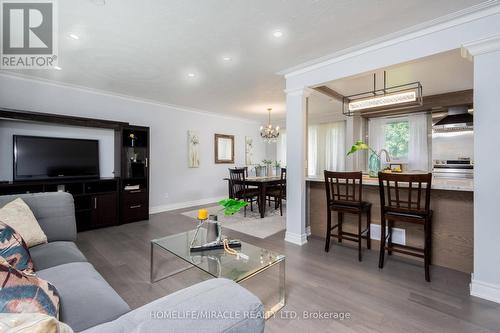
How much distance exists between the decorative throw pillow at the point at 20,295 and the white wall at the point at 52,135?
13.2 feet

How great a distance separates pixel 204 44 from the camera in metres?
2.67

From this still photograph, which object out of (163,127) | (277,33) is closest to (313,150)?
(163,127)

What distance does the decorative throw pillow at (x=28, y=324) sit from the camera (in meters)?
0.49

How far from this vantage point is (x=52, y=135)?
387 centimetres

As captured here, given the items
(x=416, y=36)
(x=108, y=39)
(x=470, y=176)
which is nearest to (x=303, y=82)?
(x=416, y=36)

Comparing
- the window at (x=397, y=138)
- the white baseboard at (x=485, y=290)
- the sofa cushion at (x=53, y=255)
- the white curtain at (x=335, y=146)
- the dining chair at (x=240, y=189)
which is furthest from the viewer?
the white curtain at (x=335, y=146)

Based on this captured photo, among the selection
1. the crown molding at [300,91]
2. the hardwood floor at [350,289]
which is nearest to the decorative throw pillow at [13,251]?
the hardwood floor at [350,289]

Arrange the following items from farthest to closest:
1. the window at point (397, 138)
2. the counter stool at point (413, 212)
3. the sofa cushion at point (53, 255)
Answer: the window at point (397, 138) → the counter stool at point (413, 212) → the sofa cushion at point (53, 255)

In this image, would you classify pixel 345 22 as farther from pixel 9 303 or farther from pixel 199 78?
pixel 9 303

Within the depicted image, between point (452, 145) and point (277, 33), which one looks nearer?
point (277, 33)

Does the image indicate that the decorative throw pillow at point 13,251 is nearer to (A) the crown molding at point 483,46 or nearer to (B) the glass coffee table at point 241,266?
(B) the glass coffee table at point 241,266

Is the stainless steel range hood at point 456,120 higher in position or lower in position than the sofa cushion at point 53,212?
higher
